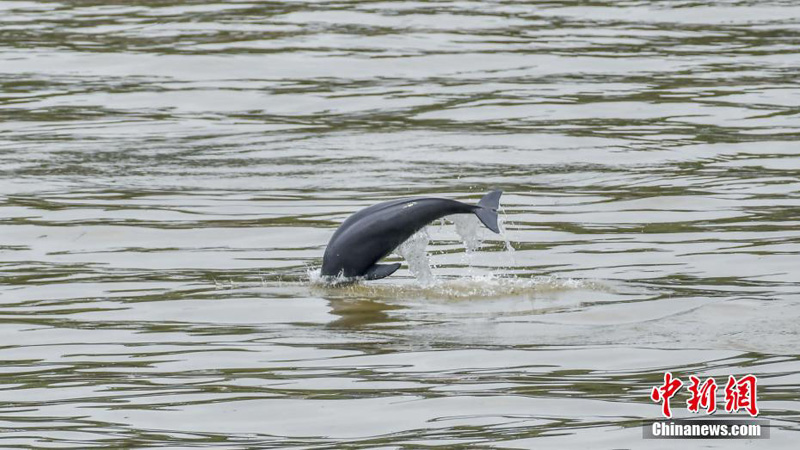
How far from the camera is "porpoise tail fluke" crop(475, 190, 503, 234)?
10.1 m

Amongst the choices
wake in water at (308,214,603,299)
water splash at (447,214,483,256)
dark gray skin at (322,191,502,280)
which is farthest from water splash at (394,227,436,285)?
water splash at (447,214,483,256)

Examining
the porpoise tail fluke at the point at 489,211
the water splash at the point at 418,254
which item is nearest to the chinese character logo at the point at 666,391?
the porpoise tail fluke at the point at 489,211

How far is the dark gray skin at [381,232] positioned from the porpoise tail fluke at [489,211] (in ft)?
0.06

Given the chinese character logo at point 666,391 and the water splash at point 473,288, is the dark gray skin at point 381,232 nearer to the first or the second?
the water splash at point 473,288

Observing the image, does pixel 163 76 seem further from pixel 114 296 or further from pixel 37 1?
pixel 114 296

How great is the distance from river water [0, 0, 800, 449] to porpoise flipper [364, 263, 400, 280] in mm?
104

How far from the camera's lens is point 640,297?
32.9 feet

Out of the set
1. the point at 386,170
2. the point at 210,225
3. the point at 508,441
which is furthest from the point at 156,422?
the point at 386,170

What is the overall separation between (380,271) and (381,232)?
0.24m

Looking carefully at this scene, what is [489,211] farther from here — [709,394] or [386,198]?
[386,198]

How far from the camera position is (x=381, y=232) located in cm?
1045

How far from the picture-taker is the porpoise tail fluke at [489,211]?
33.2 ft

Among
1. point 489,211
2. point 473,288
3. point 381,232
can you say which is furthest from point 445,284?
point 489,211

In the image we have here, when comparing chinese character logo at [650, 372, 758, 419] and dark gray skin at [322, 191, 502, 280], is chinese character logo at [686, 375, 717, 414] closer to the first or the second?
chinese character logo at [650, 372, 758, 419]
